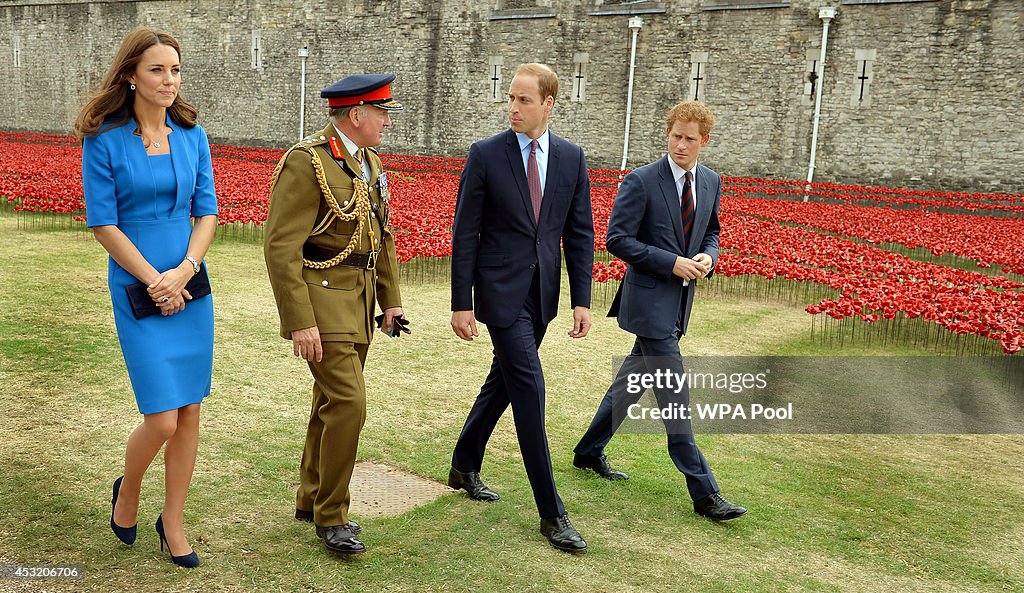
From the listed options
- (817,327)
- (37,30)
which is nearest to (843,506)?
(817,327)

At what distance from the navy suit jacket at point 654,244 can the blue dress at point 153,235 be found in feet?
5.76

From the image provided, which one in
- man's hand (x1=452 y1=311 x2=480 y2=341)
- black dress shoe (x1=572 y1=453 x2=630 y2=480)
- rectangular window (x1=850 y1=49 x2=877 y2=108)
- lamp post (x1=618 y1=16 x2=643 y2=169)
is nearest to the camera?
man's hand (x1=452 y1=311 x2=480 y2=341)

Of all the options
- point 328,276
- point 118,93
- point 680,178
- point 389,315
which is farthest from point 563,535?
point 118,93

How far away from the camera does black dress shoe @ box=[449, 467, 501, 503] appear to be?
3646 mm

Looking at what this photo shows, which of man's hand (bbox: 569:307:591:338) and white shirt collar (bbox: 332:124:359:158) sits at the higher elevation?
white shirt collar (bbox: 332:124:359:158)

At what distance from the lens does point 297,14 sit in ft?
93.2

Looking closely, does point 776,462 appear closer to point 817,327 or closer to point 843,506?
point 843,506

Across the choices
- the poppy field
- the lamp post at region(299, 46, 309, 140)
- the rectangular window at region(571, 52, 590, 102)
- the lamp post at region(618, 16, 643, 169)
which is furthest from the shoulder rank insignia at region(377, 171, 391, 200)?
A: the lamp post at region(299, 46, 309, 140)

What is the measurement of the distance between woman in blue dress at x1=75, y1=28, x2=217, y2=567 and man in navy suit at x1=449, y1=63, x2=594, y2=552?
0.98 m

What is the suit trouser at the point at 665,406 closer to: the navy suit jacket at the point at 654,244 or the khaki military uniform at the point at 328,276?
the navy suit jacket at the point at 654,244

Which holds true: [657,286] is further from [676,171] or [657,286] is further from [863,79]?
[863,79]

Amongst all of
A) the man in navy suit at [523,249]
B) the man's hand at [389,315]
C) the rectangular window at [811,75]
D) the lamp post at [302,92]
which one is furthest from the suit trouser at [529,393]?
the lamp post at [302,92]

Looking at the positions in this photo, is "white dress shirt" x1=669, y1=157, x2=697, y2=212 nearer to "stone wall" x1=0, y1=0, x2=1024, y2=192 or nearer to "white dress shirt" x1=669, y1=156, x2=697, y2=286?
"white dress shirt" x1=669, y1=156, x2=697, y2=286

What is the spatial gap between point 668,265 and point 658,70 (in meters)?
19.9
